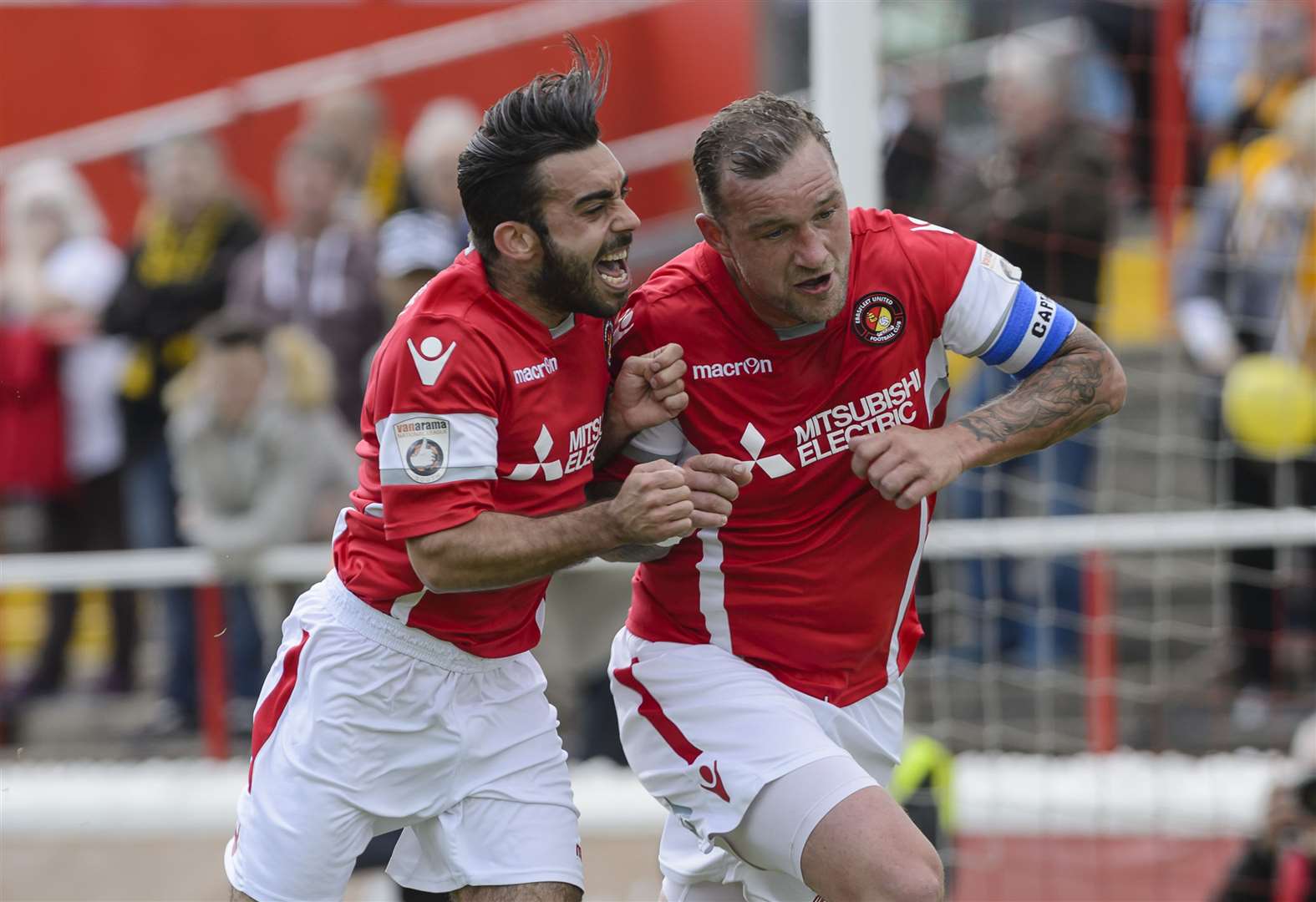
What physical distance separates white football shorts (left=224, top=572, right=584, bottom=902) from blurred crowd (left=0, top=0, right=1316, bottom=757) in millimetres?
2804

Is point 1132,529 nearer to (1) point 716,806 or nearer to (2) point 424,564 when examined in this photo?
(1) point 716,806

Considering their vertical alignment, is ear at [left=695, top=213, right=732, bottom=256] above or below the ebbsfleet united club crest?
above

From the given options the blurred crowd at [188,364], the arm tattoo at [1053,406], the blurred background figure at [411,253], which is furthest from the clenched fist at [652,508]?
the blurred crowd at [188,364]

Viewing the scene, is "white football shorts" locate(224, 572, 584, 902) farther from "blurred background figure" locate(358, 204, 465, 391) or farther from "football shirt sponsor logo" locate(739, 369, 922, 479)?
"blurred background figure" locate(358, 204, 465, 391)

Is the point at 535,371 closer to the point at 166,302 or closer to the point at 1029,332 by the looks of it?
the point at 1029,332

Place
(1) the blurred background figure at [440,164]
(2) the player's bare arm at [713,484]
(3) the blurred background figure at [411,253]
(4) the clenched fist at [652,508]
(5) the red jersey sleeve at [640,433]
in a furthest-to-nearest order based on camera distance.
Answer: (1) the blurred background figure at [440,164] < (3) the blurred background figure at [411,253] < (5) the red jersey sleeve at [640,433] < (2) the player's bare arm at [713,484] < (4) the clenched fist at [652,508]

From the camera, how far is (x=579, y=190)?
12.0 ft

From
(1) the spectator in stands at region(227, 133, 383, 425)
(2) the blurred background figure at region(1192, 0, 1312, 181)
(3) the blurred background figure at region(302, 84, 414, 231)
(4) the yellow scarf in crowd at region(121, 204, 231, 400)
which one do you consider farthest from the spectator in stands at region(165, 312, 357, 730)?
(2) the blurred background figure at region(1192, 0, 1312, 181)

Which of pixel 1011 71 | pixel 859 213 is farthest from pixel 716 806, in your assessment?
pixel 1011 71

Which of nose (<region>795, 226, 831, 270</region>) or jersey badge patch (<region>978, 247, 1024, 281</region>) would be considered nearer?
nose (<region>795, 226, 831, 270</region>)

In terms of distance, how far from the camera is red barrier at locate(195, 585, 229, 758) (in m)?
7.09

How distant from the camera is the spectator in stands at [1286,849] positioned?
5.23m

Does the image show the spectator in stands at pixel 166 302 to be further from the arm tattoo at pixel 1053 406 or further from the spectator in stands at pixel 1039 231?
the arm tattoo at pixel 1053 406

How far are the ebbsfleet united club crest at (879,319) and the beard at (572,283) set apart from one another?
1.77 ft
